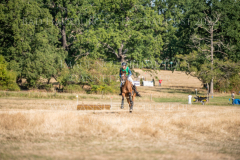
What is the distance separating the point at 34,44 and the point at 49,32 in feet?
14.3

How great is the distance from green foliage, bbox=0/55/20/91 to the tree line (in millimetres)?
2213

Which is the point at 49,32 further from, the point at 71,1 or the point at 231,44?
the point at 231,44

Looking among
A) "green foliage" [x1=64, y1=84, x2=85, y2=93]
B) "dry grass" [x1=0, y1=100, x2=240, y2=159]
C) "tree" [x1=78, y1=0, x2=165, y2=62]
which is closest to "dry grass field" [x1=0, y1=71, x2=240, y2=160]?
"dry grass" [x1=0, y1=100, x2=240, y2=159]

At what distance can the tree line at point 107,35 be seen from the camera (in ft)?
136

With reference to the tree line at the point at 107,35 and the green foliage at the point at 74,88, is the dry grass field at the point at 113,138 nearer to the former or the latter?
the green foliage at the point at 74,88

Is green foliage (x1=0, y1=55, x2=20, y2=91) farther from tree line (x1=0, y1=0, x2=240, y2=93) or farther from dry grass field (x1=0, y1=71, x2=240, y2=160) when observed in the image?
dry grass field (x1=0, y1=71, x2=240, y2=160)

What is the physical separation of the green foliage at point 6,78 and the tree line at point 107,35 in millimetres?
2213

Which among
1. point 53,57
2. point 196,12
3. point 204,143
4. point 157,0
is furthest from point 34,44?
point 157,0

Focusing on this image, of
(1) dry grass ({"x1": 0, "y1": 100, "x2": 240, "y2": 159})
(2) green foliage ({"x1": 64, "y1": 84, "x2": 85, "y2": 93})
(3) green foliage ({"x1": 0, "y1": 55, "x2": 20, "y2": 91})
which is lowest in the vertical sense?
(1) dry grass ({"x1": 0, "y1": 100, "x2": 240, "y2": 159})

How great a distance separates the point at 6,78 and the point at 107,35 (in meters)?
15.0

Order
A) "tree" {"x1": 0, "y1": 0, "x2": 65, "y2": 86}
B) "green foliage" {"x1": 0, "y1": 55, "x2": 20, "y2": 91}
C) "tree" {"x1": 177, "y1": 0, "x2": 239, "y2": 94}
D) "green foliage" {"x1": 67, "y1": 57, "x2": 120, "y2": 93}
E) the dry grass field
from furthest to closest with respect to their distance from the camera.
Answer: "tree" {"x1": 177, "y1": 0, "x2": 239, "y2": 94}
"tree" {"x1": 0, "y1": 0, "x2": 65, "y2": 86}
"green foliage" {"x1": 67, "y1": 57, "x2": 120, "y2": 93}
"green foliage" {"x1": 0, "y1": 55, "x2": 20, "y2": 91}
the dry grass field

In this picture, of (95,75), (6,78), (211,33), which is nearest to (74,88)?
(95,75)

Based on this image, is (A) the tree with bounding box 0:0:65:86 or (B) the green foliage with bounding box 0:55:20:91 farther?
(A) the tree with bounding box 0:0:65:86

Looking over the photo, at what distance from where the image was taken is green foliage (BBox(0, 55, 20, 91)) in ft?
124
